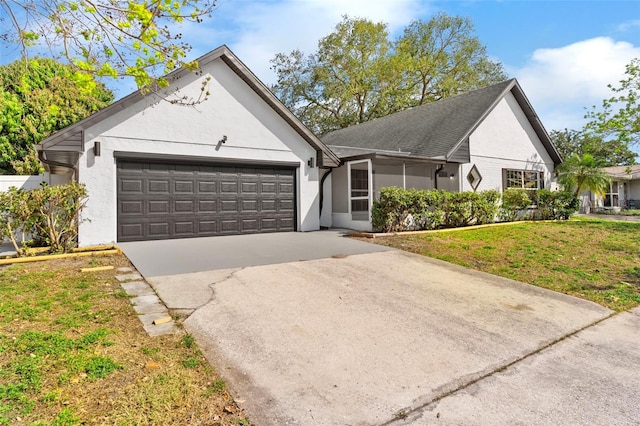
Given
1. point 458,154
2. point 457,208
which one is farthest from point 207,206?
point 458,154

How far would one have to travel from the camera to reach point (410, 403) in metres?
2.71

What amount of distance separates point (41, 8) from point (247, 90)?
297 inches

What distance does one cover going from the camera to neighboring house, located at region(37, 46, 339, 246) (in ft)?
29.8

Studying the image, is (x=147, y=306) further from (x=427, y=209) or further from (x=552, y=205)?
(x=552, y=205)

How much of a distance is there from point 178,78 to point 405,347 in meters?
9.70

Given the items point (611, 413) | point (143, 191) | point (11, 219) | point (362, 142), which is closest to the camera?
point (611, 413)

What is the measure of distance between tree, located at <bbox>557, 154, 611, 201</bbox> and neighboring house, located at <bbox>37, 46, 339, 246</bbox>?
1353 centimetres

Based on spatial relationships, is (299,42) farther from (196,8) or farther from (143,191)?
(196,8)

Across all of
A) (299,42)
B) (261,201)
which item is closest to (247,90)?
(261,201)

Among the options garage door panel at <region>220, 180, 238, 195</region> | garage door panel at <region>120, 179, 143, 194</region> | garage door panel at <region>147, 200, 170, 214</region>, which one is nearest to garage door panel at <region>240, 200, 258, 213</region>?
garage door panel at <region>220, 180, 238, 195</region>

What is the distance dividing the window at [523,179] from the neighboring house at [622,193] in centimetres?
963

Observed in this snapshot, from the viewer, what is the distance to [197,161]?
1041cm

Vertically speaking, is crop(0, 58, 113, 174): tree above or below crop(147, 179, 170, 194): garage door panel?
above

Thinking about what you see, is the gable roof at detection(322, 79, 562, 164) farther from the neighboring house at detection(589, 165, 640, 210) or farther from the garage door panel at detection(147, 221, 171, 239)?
the neighboring house at detection(589, 165, 640, 210)
